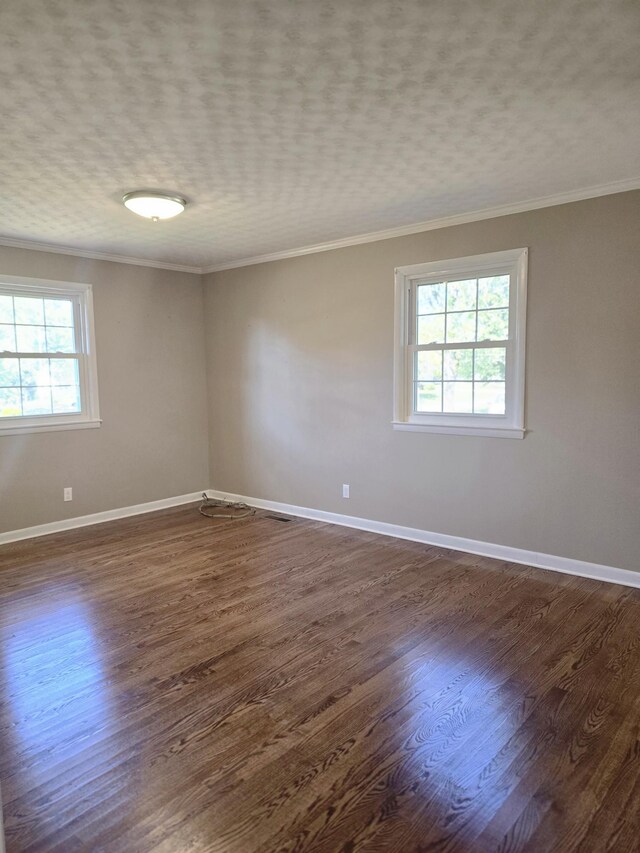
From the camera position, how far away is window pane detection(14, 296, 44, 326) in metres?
4.66

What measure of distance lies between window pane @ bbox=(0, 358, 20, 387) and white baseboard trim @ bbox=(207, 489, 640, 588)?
258 centimetres

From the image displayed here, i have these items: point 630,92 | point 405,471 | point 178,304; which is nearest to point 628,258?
point 630,92

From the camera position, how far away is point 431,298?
4.36 m

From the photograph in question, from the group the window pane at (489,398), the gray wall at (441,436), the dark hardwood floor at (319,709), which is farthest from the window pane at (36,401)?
the window pane at (489,398)

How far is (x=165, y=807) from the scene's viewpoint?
1736 mm

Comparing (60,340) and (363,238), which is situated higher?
(363,238)

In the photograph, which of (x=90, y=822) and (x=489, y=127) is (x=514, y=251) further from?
(x=90, y=822)

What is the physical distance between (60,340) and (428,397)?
3.39 meters

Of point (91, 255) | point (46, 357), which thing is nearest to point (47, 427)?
point (46, 357)

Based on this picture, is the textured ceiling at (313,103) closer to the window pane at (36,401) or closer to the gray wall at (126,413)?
the gray wall at (126,413)

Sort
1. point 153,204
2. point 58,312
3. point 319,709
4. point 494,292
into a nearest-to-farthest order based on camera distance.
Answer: point 319,709
point 153,204
point 494,292
point 58,312

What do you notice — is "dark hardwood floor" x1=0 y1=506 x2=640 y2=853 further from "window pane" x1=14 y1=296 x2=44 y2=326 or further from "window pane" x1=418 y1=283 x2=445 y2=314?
"window pane" x1=14 y1=296 x2=44 y2=326

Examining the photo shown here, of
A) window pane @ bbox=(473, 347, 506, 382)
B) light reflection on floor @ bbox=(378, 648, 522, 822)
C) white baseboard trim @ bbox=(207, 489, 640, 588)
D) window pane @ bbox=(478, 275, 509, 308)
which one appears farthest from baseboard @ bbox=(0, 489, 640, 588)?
window pane @ bbox=(478, 275, 509, 308)

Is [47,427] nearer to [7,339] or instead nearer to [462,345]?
[7,339]
